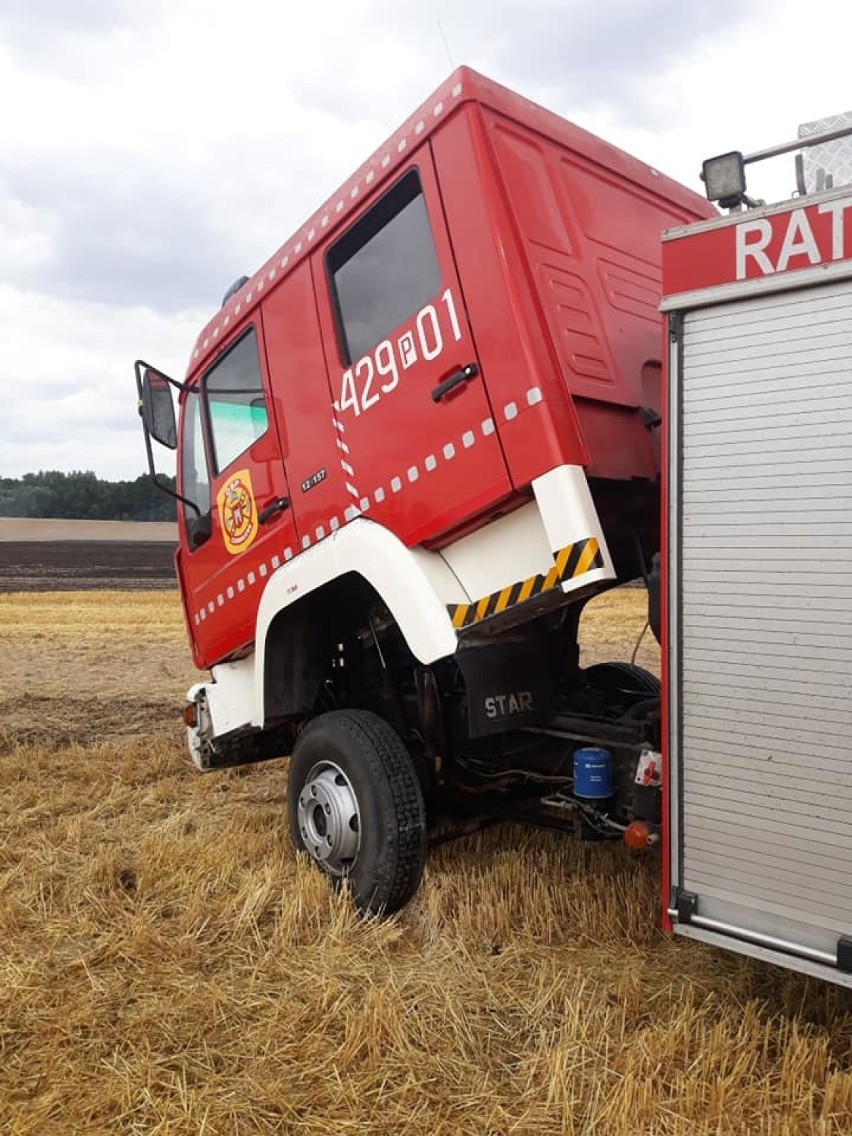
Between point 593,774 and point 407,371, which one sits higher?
point 407,371

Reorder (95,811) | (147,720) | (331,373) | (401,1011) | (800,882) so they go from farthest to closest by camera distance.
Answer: (147,720) → (95,811) → (331,373) → (401,1011) → (800,882)

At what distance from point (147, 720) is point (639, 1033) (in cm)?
558

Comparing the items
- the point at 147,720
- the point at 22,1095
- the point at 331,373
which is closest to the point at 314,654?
the point at 331,373

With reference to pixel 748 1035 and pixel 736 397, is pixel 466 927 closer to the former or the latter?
pixel 748 1035

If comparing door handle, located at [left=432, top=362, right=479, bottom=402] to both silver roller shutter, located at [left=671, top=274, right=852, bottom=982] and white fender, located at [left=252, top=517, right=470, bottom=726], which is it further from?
silver roller shutter, located at [left=671, top=274, right=852, bottom=982]

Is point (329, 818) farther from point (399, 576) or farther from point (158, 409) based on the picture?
point (158, 409)

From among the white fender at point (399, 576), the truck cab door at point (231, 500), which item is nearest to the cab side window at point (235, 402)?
the truck cab door at point (231, 500)

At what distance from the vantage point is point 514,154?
10.7ft

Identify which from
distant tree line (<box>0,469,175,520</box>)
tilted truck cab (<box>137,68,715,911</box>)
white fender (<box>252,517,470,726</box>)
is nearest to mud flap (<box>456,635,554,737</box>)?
tilted truck cab (<box>137,68,715,911</box>)

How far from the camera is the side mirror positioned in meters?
4.61

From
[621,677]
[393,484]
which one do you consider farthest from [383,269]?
[621,677]

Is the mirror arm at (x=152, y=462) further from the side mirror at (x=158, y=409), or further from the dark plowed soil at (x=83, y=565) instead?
the dark plowed soil at (x=83, y=565)

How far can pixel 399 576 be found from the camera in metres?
3.38

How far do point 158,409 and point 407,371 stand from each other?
5.90 ft
